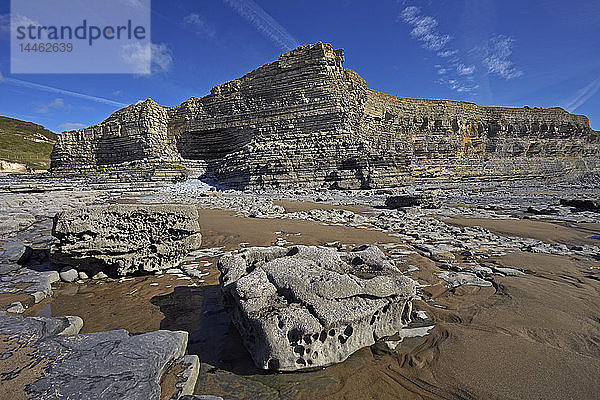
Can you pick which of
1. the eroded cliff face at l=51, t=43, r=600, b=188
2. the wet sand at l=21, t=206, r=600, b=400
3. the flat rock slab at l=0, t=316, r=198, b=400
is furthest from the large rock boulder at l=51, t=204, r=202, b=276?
the eroded cliff face at l=51, t=43, r=600, b=188

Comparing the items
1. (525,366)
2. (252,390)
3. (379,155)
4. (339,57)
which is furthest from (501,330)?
(339,57)

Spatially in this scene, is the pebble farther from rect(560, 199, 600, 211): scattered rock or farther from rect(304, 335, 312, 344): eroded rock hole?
rect(560, 199, 600, 211): scattered rock

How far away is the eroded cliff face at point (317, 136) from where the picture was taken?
1794 centimetres

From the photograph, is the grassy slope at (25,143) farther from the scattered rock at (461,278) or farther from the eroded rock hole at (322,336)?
the scattered rock at (461,278)

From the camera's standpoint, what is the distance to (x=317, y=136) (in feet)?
69.4

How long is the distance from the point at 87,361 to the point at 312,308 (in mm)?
1371

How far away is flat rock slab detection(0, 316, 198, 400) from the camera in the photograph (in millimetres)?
1393

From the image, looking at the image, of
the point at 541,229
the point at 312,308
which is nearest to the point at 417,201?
the point at 541,229

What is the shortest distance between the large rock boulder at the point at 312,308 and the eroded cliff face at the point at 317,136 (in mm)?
14976

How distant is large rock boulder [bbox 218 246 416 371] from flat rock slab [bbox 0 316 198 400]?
0.47m

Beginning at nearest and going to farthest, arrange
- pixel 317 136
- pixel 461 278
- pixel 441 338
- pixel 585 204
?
pixel 441 338, pixel 461 278, pixel 585 204, pixel 317 136

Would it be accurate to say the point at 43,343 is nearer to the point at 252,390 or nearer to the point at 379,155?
the point at 252,390

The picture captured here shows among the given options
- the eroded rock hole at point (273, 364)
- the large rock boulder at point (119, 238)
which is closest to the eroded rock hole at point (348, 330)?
the eroded rock hole at point (273, 364)

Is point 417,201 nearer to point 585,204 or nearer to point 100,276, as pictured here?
point 585,204
